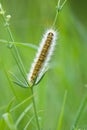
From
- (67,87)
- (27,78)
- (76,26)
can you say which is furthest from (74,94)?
(27,78)

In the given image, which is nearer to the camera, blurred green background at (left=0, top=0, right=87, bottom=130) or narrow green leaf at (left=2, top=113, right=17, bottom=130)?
narrow green leaf at (left=2, top=113, right=17, bottom=130)

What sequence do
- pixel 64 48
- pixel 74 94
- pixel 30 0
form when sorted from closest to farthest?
pixel 74 94 → pixel 64 48 → pixel 30 0

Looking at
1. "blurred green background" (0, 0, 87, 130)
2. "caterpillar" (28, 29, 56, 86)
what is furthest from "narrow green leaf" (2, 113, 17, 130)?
"blurred green background" (0, 0, 87, 130)

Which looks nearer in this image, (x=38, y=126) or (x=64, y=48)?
(x=38, y=126)

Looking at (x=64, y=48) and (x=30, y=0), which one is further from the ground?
(x=30, y=0)

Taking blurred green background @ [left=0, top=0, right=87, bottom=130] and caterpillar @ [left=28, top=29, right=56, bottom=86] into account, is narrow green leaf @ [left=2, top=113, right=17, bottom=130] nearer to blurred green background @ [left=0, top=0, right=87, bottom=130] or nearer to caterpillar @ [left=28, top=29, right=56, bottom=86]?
caterpillar @ [left=28, top=29, right=56, bottom=86]

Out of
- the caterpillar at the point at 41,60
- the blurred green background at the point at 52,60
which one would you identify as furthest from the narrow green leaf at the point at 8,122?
the blurred green background at the point at 52,60

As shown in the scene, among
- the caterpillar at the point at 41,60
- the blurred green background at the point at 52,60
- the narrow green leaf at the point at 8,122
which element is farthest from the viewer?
the blurred green background at the point at 52,60

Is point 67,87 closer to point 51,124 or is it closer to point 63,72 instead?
point 63,72

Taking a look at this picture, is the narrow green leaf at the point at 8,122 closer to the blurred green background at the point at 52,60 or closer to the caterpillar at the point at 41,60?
the caterpillar at the point at 41,60
